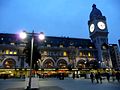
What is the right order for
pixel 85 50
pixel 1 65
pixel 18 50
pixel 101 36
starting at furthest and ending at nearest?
pixel 101 36 < pixel 85 50 < pixel 18 50 < pixel 1 65

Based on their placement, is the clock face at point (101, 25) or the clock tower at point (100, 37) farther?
the clock face at point (101, 25)

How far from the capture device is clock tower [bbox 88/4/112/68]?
82.1 meters

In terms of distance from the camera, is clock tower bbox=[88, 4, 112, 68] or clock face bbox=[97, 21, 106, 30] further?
clock face bbox=[97, 21, 106, 30]

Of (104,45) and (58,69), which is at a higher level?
(104,45)

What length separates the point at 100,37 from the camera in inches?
3445

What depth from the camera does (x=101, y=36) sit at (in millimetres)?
88188

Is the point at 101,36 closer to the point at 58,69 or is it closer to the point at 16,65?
the point at 58,69

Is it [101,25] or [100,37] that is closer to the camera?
[100,37]

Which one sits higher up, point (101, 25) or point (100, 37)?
point (101, 25)

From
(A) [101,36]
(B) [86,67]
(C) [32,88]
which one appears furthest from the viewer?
(A) [101,36]

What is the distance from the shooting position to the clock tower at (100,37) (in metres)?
82.1

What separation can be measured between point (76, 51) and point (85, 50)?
6.17 metres

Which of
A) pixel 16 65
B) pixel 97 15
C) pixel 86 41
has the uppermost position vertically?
pixel 97 15

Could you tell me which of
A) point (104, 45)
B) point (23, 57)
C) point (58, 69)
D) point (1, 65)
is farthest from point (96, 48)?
point (1, 65)
